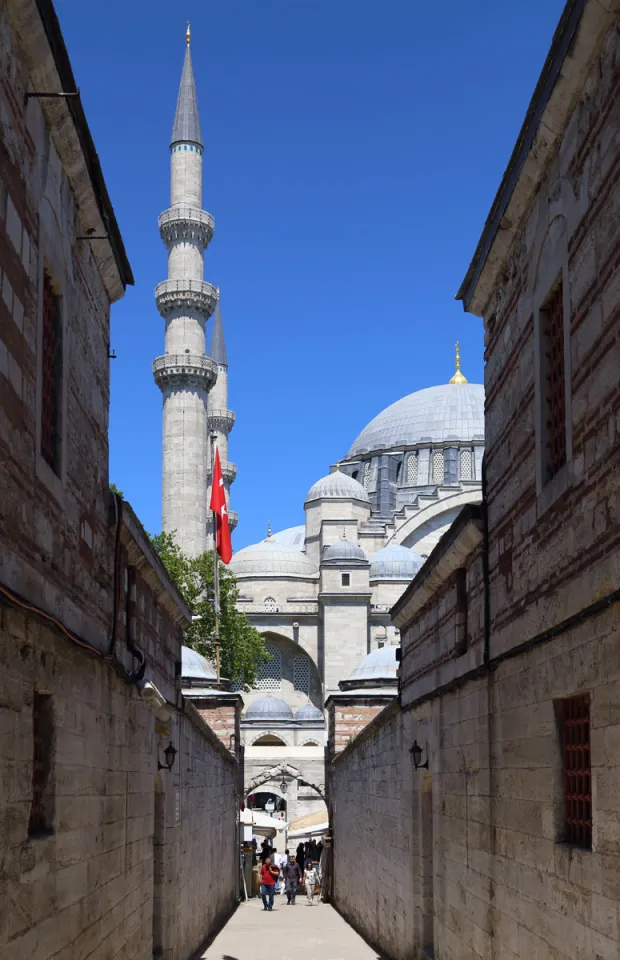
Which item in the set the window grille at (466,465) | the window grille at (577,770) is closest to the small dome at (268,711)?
the window grille at (466,465)

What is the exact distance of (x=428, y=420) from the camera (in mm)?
71875

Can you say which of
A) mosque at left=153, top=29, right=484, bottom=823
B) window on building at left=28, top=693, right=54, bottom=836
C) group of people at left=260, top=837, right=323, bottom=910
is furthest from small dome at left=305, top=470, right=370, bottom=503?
window on building at left=28, top=693, right=54, bottom=836

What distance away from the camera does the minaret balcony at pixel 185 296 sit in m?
46.8

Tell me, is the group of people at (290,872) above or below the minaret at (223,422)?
below

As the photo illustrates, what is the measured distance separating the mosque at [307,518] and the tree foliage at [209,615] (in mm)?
3079

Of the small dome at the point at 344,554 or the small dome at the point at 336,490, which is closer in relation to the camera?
the small dome at the point at 344,554

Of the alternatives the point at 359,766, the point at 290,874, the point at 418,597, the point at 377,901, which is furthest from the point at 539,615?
the point at 290,874

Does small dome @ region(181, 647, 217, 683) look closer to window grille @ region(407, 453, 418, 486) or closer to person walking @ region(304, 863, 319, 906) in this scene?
person walking @ region(304, 863, 319, 906)

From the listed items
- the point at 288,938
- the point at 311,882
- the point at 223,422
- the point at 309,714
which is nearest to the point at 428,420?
the point at 223,422

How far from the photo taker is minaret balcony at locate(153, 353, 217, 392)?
46.3m

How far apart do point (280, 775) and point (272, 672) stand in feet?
62.5

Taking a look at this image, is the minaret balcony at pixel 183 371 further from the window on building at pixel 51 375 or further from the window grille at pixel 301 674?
the window on building at pixel 51 375

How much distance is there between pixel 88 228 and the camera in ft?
24.8

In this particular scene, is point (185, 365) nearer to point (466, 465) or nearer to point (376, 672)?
point (376, 672)
